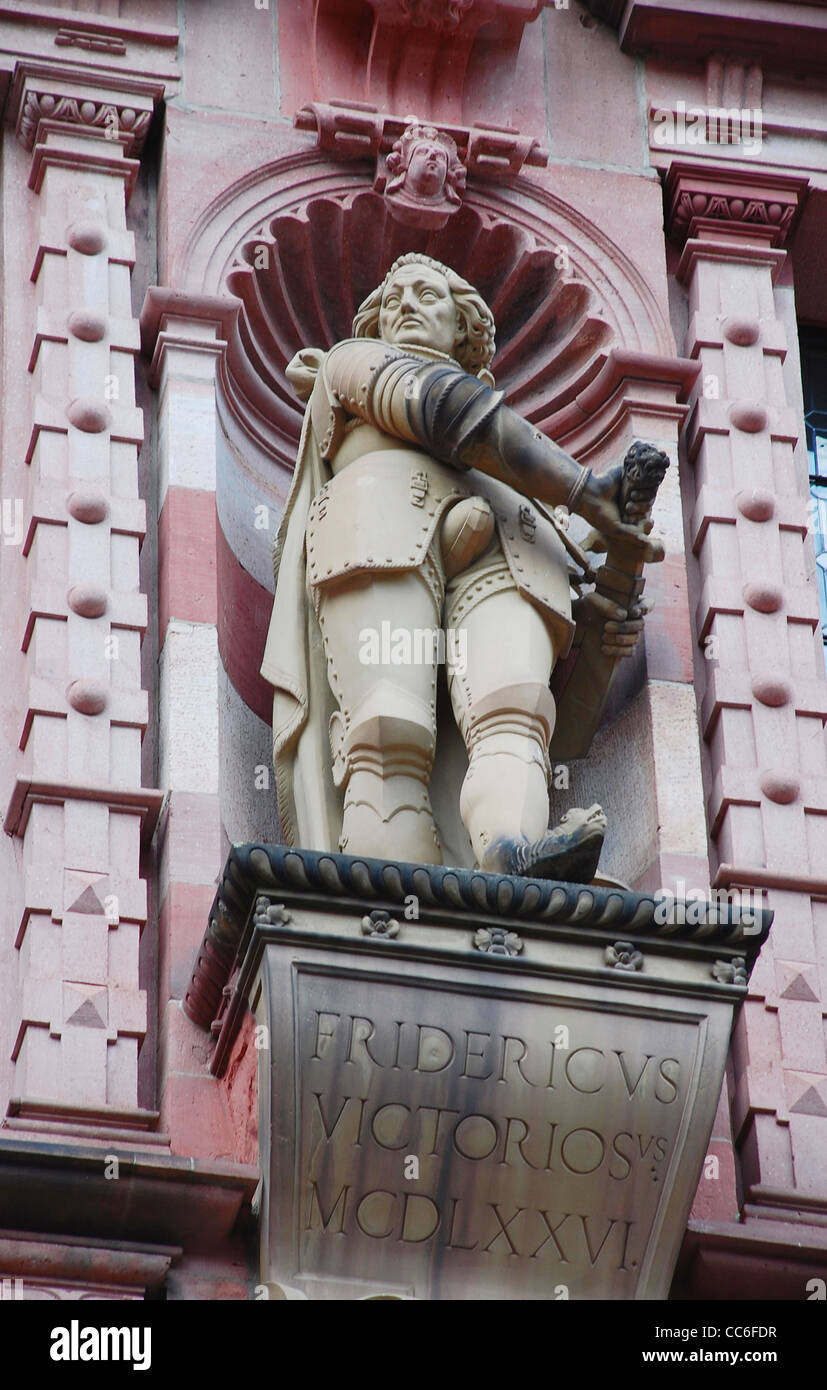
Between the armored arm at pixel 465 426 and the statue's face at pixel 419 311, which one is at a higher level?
the statue's face at pixel 419 311

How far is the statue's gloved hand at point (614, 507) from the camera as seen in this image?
864 cm

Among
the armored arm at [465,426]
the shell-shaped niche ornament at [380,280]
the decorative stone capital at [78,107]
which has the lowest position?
the armored arm at [465,426]

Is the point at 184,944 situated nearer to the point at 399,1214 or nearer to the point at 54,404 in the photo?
the point at 399,1214

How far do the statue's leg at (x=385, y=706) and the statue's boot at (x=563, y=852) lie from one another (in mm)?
371

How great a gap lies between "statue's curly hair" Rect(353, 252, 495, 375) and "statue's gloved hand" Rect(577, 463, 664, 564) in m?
0.69

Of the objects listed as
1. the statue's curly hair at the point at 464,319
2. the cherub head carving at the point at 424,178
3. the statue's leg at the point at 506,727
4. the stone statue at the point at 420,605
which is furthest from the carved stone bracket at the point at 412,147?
the statue's leg at the point at 506,727

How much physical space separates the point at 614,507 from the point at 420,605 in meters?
0.56

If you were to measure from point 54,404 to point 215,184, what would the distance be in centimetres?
100

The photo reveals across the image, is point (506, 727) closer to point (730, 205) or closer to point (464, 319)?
point (464, 319)

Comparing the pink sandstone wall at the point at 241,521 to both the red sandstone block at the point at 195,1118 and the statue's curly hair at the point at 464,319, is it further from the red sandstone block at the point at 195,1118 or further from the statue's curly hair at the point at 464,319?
the statue's curly hair at the point at 464,319

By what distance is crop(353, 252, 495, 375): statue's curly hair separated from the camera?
30.1ft

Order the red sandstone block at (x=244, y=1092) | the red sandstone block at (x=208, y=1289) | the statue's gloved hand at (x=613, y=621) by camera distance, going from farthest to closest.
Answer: the statue's gloved hand at (x=613, y=621) → the red sandstone block at (x=244, y=1092) → the red sandstone block at (x=208, y=1289)

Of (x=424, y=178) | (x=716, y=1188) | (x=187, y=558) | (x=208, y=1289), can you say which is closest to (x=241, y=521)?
(x=187, y=558)

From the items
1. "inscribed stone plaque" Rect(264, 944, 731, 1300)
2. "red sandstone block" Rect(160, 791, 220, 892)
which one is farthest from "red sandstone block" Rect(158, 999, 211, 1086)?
"inscribed stone plaque" Rect(264, 944, 731, 1300)
